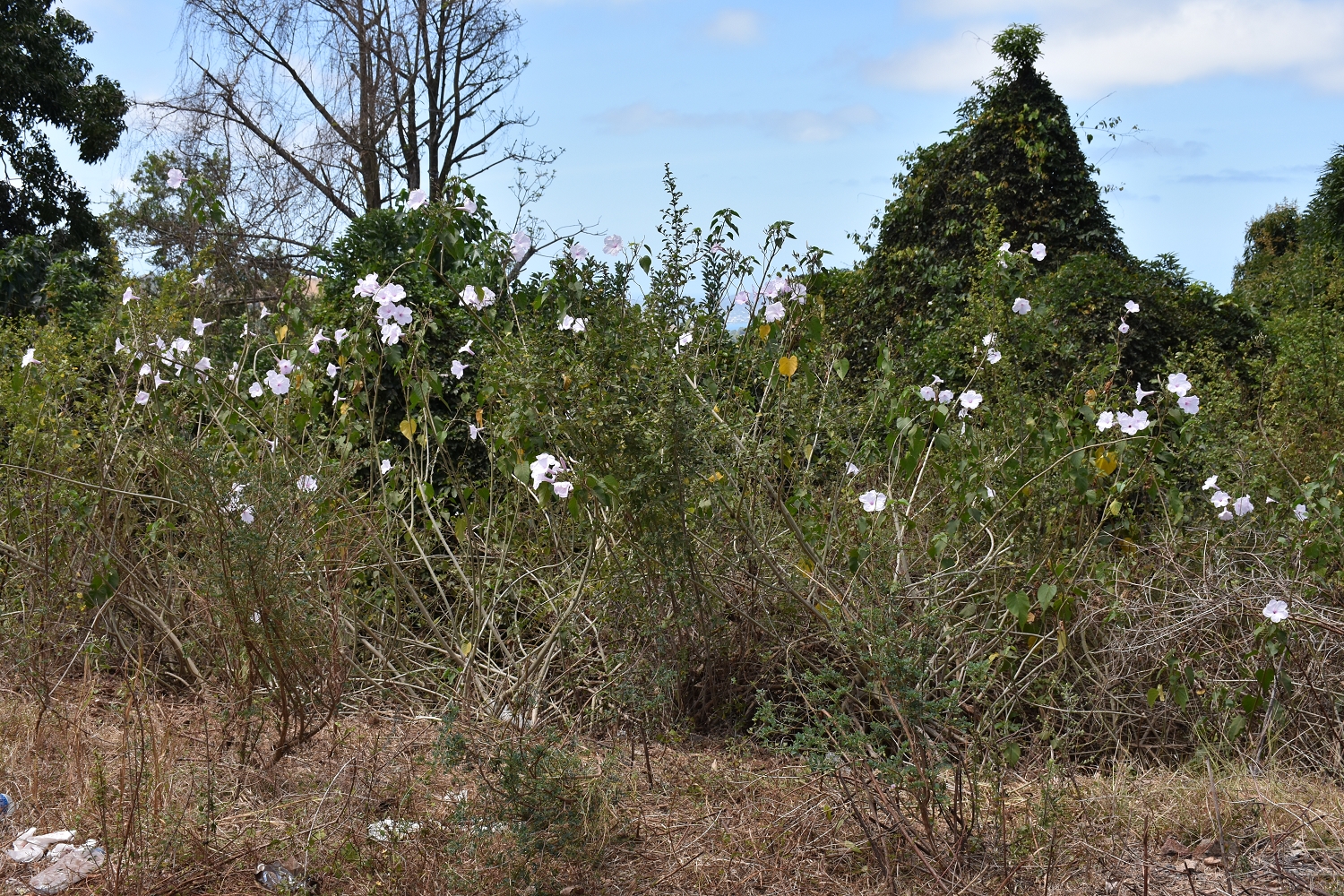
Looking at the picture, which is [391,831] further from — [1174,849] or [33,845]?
[1174,849]

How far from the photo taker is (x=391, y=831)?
2471 mm

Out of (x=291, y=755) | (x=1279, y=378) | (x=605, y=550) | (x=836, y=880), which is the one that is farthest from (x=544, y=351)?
(x=1279, y=378)

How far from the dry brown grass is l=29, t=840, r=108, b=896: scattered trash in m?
0.05

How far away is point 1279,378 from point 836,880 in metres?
4.29

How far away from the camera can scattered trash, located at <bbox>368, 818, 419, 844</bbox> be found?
2.47 m

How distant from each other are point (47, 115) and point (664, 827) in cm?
1842

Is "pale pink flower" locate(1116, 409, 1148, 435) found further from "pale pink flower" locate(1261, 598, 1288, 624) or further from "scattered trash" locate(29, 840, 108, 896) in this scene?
"scattered trash" locate(29, 840, 108, 896)

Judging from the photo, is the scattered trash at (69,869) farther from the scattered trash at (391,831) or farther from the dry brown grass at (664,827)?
the scattered trash at (391,831)

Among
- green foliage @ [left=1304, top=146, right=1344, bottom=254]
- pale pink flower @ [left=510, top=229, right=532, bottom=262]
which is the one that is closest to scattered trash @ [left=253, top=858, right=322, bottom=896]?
Result: pale pink flower @ [left=510, top=229, right=532, bottom=262]

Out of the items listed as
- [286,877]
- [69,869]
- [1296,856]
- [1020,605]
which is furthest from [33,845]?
[1296,856]

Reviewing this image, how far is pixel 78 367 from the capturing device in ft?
15.5

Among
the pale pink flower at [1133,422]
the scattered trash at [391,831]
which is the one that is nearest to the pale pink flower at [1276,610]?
the pale pink flower at [1133,422]

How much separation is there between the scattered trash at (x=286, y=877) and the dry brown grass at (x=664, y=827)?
0.03 m

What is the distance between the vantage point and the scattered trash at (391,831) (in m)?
2.47
